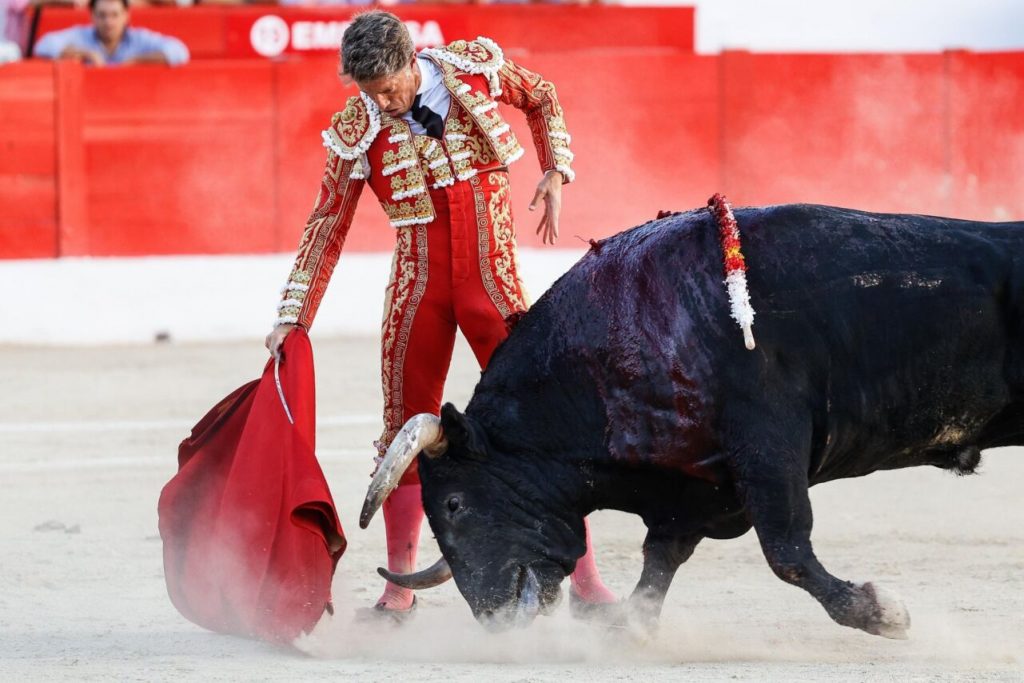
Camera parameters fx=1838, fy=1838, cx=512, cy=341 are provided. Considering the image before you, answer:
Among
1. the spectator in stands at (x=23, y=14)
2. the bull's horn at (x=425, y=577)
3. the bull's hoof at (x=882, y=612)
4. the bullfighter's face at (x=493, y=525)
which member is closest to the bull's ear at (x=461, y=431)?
the bullfighter's face at (x=493, y=525)

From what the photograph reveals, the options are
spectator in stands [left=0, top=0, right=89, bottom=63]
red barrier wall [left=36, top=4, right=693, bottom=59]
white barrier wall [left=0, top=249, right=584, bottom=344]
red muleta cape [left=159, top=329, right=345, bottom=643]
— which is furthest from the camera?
red barrier wall [left=36, top=4, right=693, bottom=59]

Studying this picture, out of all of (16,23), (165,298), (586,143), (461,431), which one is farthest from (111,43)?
(461,431)

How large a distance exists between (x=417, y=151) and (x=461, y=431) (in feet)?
2.01

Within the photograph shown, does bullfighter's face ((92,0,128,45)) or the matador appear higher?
bullfighter's face ((92,0,128,45))

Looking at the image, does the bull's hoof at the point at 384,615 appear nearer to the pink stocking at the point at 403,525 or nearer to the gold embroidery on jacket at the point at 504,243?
the pink stocking at the point at 403,525

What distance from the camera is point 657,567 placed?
3.75 meters

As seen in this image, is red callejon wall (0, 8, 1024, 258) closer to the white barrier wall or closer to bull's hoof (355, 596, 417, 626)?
the white barrier wall

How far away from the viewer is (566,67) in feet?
30.2

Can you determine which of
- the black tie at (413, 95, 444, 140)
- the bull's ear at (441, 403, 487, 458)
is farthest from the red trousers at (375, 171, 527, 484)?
the bull's ear at (441, 403, 487, 458)

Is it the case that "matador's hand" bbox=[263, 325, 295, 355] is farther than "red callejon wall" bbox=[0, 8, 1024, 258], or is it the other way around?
"red callejon wall" bbox=[0, 8, 1024, 258]

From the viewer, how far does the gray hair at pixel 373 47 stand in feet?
11.5

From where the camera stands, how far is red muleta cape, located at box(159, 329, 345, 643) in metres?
3.64

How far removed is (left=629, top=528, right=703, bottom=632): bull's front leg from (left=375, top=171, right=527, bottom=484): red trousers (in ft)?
1.69

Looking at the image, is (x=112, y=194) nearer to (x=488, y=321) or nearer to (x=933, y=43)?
(x=488, y=321)
